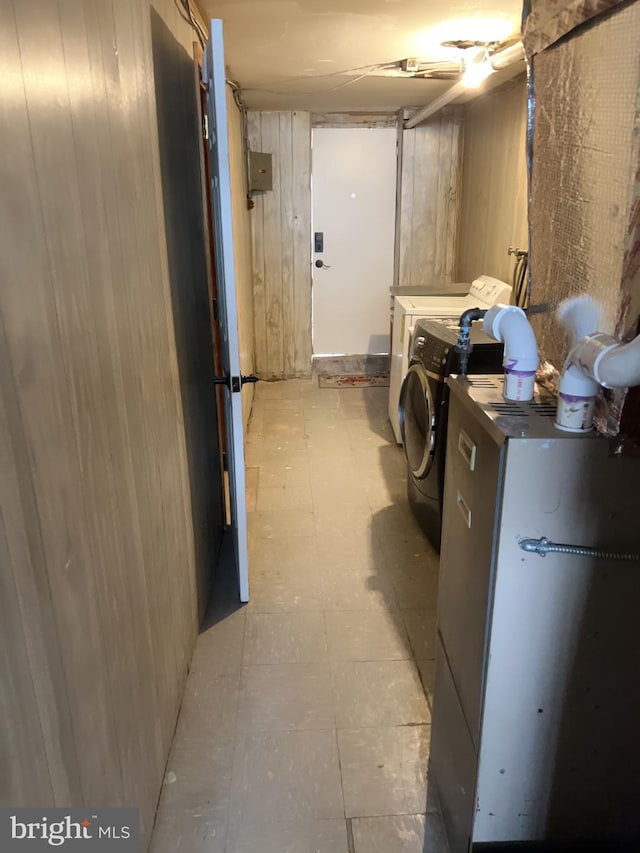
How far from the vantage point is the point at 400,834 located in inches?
62.1

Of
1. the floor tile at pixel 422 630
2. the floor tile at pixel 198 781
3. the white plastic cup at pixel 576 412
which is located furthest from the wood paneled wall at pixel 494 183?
the floor tile at pixel 198 781

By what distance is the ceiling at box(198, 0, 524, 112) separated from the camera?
7.97 ft

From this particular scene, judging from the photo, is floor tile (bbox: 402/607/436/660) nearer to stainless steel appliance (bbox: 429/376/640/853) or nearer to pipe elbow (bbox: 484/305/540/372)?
stainless steel appliance (bbox: 429/376/640/853)

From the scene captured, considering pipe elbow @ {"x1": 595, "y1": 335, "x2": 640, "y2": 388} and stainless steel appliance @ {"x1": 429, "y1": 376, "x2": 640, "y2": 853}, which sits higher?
pipe elbow @ {"x1": 595, "y1": 335, "x2": 640, "y2": 388}

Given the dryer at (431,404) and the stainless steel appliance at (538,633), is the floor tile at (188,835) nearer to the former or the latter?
the stainless steel appliance at (538,633)

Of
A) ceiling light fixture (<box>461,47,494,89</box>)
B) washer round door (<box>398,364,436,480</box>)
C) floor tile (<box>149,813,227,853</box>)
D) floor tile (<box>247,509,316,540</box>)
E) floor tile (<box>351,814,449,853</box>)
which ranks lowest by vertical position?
floor tile (<box>351,814,449,853</box>)

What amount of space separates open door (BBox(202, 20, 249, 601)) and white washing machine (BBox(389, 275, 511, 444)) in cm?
141

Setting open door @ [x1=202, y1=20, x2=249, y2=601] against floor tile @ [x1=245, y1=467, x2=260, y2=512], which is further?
floor tile @ [x1=245, y1=467, x2=260, y2=512]

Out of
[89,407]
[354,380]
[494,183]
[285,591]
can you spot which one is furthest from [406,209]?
[89,407]

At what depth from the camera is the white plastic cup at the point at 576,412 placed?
1.17m

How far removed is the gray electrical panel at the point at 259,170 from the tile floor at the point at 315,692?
269 cm

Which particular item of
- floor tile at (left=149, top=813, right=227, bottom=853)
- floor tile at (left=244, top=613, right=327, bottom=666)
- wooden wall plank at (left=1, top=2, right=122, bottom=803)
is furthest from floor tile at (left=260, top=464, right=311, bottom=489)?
wooden wall plank at (left=1, top=2, right=122, bottom=803)

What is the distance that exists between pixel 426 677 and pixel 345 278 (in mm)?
4108

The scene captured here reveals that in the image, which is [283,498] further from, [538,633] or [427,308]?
[538,633]
